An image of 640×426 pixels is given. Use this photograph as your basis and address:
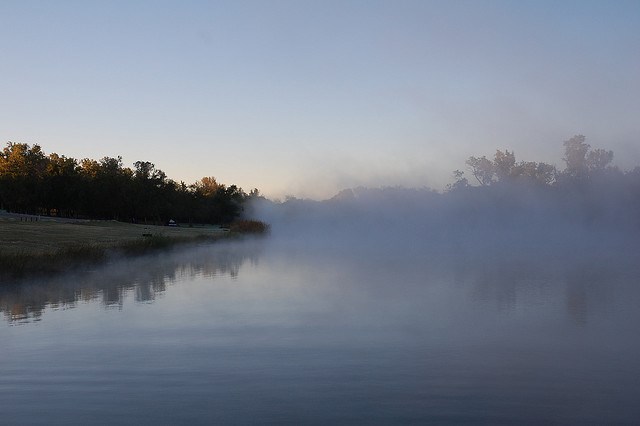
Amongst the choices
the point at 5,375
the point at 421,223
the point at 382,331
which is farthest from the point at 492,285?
the point at 421,223

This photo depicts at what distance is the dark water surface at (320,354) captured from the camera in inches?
403

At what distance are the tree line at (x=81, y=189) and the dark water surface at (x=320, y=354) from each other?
3100 inches

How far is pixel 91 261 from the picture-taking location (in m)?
37.3

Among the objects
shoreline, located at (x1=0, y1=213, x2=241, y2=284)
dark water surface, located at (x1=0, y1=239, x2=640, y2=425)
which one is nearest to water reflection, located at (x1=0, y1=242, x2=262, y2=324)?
dark water surface, located at (x1=0, y1=239, x2=640, y2=425)

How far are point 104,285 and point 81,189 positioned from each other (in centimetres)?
8036

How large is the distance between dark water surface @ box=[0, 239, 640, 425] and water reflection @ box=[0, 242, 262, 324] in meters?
0.18

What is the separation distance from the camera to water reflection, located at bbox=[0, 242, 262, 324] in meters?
22.0

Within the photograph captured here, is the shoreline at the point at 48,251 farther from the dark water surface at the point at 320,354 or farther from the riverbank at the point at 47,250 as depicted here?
the dark water surface at the point at 320,354

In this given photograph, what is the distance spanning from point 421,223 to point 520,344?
143 meters

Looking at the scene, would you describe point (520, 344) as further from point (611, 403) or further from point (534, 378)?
point (611, 403)

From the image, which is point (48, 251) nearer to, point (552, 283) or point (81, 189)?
point (552, 283)

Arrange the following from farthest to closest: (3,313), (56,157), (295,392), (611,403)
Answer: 1. (56,157)
2. (3,313)
3. (295,392)
4. (611,403)

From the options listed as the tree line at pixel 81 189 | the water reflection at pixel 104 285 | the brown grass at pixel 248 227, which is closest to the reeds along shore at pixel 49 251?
the water reflection at pixel 104 285

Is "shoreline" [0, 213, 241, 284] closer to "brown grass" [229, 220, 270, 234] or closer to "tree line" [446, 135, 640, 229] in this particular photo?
"brown grass" [229, 220, 270, 234]
